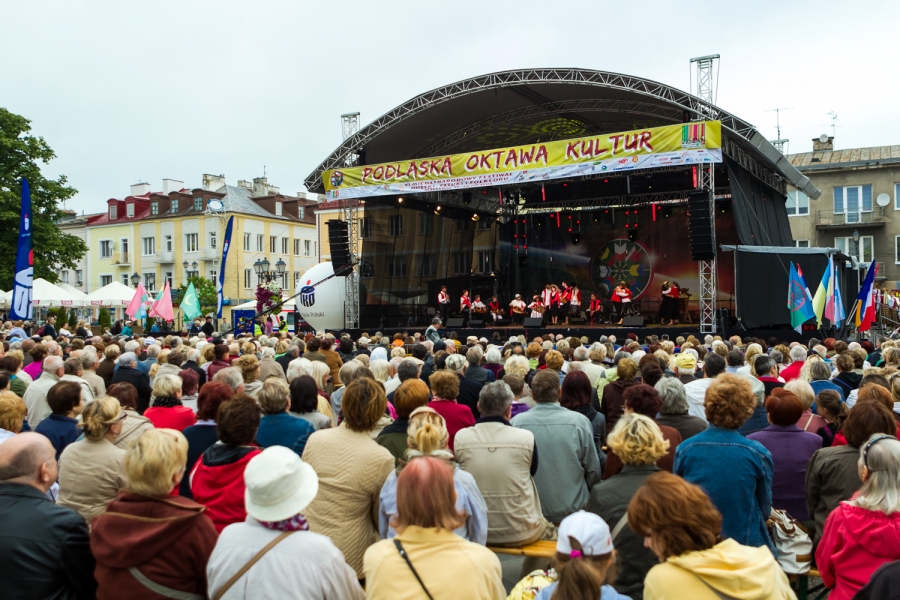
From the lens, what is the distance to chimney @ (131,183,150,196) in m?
48.8

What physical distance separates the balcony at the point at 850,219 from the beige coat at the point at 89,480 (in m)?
36.3

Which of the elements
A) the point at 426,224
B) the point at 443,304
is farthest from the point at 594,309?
the point at 426,224

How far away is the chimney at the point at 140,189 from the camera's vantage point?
160 feet

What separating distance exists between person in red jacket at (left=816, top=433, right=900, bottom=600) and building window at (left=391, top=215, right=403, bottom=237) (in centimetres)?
1887

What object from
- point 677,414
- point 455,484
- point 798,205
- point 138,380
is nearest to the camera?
point 455,484

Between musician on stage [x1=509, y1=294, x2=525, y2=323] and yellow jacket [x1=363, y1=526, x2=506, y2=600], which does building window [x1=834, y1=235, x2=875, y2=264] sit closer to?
musician on stage [x1=509, y1=294, x2=525, y2=323]

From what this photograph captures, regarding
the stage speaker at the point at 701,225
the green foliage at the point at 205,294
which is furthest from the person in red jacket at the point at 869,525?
the green foliage at the point at 205,294

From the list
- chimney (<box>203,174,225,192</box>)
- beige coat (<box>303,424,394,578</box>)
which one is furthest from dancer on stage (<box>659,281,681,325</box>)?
chimney (<box>203,174,225,192</box>)

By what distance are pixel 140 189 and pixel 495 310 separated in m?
35.7

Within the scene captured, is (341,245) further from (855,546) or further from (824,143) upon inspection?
(824,143)

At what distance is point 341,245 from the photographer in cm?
2100

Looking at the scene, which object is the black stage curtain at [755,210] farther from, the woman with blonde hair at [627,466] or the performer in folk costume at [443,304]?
the woman with blonde hair at [627,466]

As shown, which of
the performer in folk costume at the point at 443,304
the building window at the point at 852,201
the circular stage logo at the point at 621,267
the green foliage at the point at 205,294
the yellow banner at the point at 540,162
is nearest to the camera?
the yellow banner at the point at 540,162

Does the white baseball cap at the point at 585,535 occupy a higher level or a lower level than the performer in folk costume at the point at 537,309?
lower
